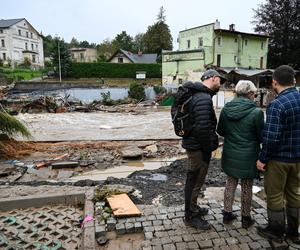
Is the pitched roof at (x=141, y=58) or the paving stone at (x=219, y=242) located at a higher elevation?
the pitched roof at (x=141, y=58)

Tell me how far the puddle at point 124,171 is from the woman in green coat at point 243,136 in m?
2.78

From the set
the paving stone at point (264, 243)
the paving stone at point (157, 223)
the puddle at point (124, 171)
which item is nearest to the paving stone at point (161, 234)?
the paving stone at point (157, 223)

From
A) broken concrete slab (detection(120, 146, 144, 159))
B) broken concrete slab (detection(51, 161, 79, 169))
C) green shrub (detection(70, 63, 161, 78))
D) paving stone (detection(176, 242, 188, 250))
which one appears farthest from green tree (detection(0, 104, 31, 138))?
green shrub (detection(70, 63, 161, 78))

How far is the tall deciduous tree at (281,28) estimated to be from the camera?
119 ft

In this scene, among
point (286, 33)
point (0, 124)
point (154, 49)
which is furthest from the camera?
point (154, 49)

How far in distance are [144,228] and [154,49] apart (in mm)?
58376

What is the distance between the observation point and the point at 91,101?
24875 mm

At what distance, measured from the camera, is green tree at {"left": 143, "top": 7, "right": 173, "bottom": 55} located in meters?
58.4

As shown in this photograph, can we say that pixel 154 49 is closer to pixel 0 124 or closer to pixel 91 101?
pixel 91 101

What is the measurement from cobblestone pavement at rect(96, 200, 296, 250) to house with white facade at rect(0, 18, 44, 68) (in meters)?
56.9

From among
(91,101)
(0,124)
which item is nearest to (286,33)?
(91,101)

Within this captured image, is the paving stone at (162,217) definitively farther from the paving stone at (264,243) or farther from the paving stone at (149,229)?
the paving stone at (264,243)

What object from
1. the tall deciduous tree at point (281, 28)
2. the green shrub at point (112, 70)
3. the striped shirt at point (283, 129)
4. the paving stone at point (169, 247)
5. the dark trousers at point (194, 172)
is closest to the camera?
the striped shirt at point (283, 129)

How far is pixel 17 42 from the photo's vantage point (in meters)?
58.8
